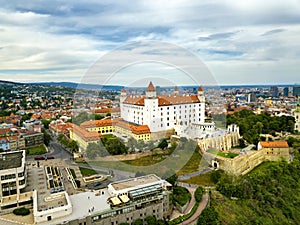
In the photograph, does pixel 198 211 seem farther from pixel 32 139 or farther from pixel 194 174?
pixel 32 139

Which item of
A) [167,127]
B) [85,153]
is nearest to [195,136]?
[167,127]

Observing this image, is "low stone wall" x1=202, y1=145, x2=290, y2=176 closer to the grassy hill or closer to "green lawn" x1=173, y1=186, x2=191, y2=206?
the grassy hill

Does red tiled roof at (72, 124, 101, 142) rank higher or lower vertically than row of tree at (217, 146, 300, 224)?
higher

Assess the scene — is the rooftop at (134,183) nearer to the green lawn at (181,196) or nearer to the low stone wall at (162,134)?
the green lawn at (181,196)

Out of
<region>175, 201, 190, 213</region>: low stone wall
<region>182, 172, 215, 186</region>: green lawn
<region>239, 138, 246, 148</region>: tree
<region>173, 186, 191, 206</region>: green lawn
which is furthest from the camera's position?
<region>239, 138, 246, 148</region>: tree

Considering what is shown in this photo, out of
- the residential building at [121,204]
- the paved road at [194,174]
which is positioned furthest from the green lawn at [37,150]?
the paved road at [194,174]

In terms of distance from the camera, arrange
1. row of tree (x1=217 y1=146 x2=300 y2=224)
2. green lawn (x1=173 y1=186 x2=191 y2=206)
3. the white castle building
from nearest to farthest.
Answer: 1. green lawn (x1=173 y1=186 x2=191 y2=206)
2. row of tree (x1=217 y1=146 x2=300 y2=224)
3. the white castle building

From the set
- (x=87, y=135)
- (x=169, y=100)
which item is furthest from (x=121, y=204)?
Result: (x=169, y=100)

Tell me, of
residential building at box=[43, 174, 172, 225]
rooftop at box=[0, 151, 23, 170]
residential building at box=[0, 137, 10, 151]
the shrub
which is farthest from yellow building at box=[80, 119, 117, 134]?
the shrub
